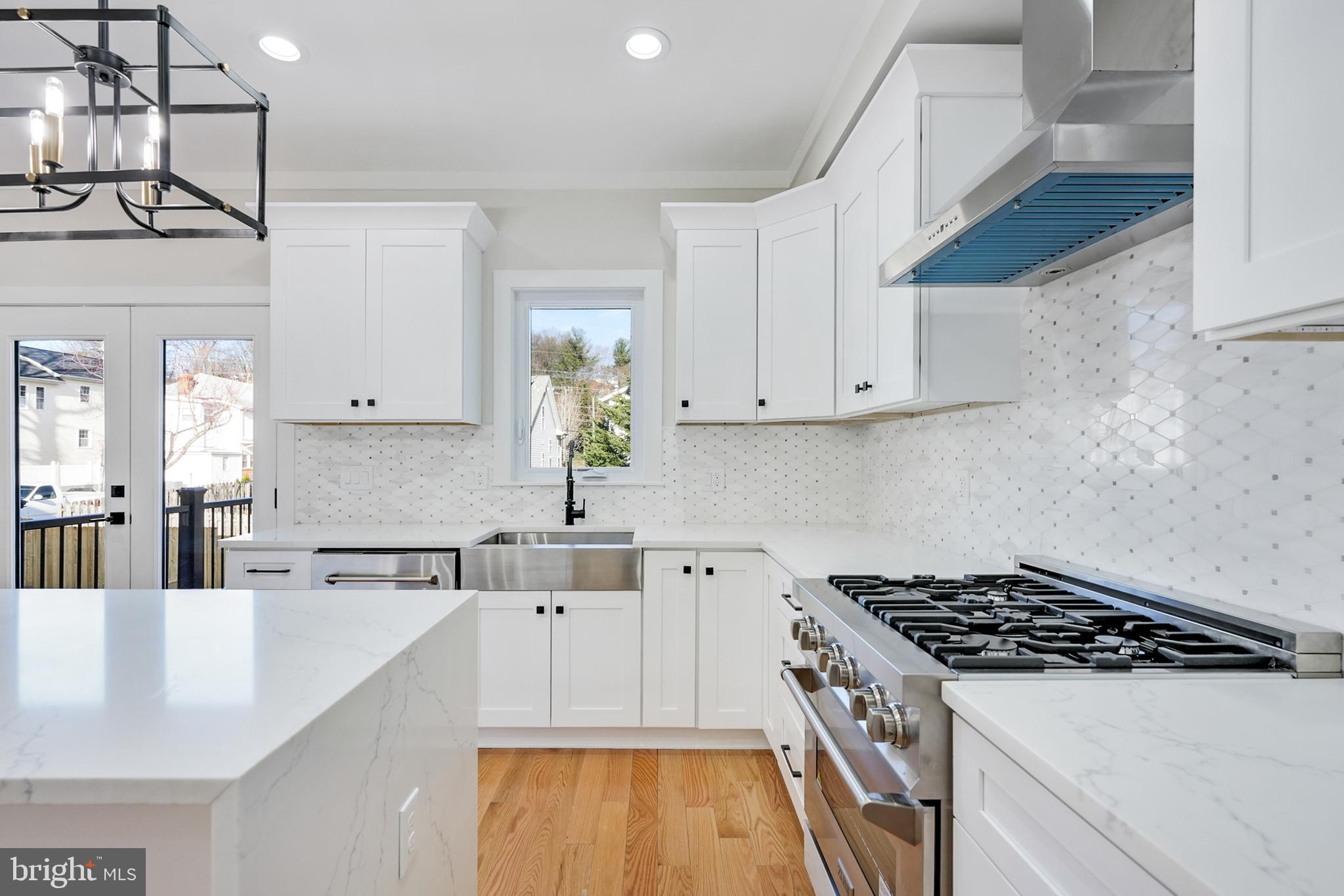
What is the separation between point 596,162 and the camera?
3305mm

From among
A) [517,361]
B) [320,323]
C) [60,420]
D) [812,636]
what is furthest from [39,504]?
[812,636]

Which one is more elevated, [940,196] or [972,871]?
[940,196]

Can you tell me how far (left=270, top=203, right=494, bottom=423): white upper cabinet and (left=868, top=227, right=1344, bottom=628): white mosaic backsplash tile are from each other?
230 cm

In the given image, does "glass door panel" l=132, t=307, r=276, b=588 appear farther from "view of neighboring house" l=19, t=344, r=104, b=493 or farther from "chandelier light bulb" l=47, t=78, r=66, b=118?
"chandelier light bulb" l=47, t=78, r=66, b=118

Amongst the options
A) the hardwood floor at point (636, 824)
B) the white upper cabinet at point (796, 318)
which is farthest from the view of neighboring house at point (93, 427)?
the white upper cabinet at point (796, 318)

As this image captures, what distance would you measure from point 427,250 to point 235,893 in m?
2.87

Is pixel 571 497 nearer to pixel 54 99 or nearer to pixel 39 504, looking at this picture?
pixel 54 99

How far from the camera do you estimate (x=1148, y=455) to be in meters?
1.49

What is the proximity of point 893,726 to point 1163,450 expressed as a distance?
91cm

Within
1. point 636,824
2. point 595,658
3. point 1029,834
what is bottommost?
point 636,824

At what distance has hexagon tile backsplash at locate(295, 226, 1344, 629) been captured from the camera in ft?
3.71

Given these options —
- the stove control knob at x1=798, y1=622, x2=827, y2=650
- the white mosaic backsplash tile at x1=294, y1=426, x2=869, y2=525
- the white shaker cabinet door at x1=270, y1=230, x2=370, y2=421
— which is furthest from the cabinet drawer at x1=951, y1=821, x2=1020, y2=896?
the white shaker cabinet door at x1=270, y1=230, x2=370, y2=421

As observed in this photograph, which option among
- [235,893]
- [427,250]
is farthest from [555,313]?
[235,893]

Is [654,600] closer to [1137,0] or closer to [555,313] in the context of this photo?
[555,313]
